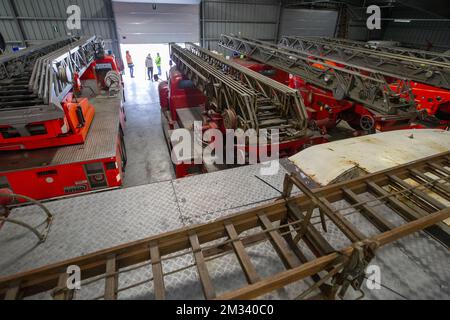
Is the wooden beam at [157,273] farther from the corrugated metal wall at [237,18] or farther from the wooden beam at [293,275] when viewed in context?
the corrugated metal wall at [237,18]

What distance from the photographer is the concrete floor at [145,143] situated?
21.9 feet

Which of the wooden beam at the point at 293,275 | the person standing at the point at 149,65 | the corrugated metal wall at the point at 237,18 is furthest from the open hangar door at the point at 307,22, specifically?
the wooden beam at the point at 293,275

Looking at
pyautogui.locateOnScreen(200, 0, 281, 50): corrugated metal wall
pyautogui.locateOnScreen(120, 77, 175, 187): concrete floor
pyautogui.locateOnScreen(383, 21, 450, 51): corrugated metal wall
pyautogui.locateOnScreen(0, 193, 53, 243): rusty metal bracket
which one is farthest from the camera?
pyautogui.locateOnScreen(383, 21, 450, 51): corrugated metal wall

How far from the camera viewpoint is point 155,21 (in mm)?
14539

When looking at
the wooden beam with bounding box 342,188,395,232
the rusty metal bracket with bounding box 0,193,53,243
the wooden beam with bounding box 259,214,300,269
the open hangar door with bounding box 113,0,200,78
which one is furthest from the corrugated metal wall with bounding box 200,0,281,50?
the wooden beam with bounding box 259,214,300,269

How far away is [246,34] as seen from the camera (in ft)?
55.3

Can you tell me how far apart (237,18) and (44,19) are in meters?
11.2

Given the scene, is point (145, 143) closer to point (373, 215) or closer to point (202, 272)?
point (202, 272)

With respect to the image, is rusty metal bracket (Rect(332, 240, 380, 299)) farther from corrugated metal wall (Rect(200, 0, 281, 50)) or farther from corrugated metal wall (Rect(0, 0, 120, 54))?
corrugated metal wall (Rect(200, 0, 281, 50))

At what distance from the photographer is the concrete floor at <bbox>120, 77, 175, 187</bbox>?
6.68m

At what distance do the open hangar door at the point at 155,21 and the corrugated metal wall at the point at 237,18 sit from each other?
0.68m

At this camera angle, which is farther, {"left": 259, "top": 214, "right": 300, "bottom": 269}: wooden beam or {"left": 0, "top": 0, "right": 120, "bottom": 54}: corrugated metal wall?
{"left": 0, "top": 0, "right": 120, "bottom": 54}: corrugated metal wall

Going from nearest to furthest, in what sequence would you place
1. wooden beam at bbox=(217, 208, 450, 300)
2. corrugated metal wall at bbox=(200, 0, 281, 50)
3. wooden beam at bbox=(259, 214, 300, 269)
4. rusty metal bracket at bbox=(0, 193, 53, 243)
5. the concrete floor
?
wooden beam at bbox=(217, 208, 450, 300) < wooden beam at bbox=(259, 214, 300, 269) < rusty metal bracket at bbox=(0, 193, 53, 243) < the concrete floor < corrugated metal wall at bbox=(200, 0, 281, 50)

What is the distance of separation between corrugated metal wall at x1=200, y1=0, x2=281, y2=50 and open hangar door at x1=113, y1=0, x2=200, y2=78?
0.68 meters
